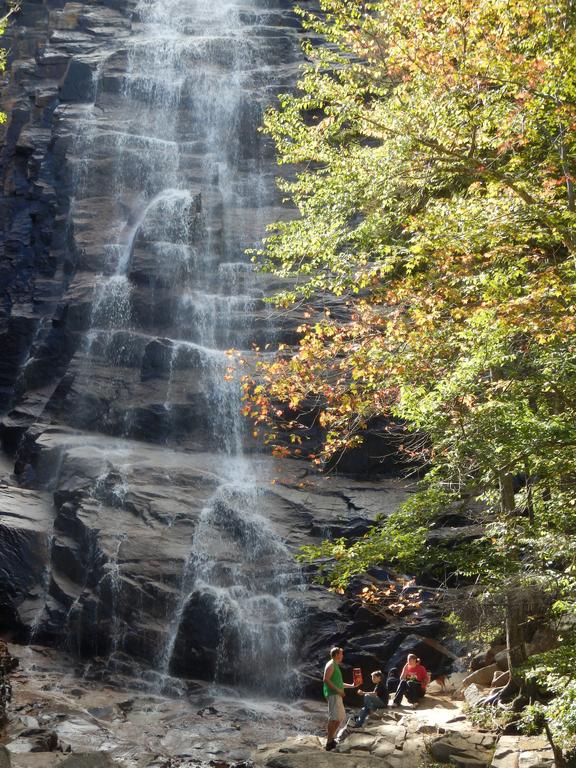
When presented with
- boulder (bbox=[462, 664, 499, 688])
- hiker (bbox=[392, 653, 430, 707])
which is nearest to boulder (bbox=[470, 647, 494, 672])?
boulder (bbox=[462, 664, 499, 688])

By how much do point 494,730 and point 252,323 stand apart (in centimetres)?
1385

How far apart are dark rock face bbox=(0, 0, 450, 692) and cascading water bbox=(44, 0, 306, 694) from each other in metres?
0.06

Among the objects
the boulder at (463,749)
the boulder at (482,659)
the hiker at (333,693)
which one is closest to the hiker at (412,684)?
the boulder at (482,659)

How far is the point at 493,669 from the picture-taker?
14.3m

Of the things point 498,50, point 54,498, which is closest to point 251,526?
point 54,498

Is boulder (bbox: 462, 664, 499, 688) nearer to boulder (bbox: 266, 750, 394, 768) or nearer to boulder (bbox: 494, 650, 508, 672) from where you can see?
boulder (bbox: 494, 650, 508, 672)

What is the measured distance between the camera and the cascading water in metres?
16.8

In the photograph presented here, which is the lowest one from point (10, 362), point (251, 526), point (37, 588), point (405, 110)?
point (37, 588)

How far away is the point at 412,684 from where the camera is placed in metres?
13.9

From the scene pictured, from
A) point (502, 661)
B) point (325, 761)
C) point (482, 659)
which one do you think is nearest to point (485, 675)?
point (502, 661)

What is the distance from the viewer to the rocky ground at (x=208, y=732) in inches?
424

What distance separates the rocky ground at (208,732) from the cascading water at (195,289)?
1023mm

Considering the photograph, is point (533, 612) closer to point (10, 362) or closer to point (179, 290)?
point (179, 290)

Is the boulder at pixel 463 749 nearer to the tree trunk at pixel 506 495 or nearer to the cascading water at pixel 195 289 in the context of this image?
the tree trunk at pixel 506 495
